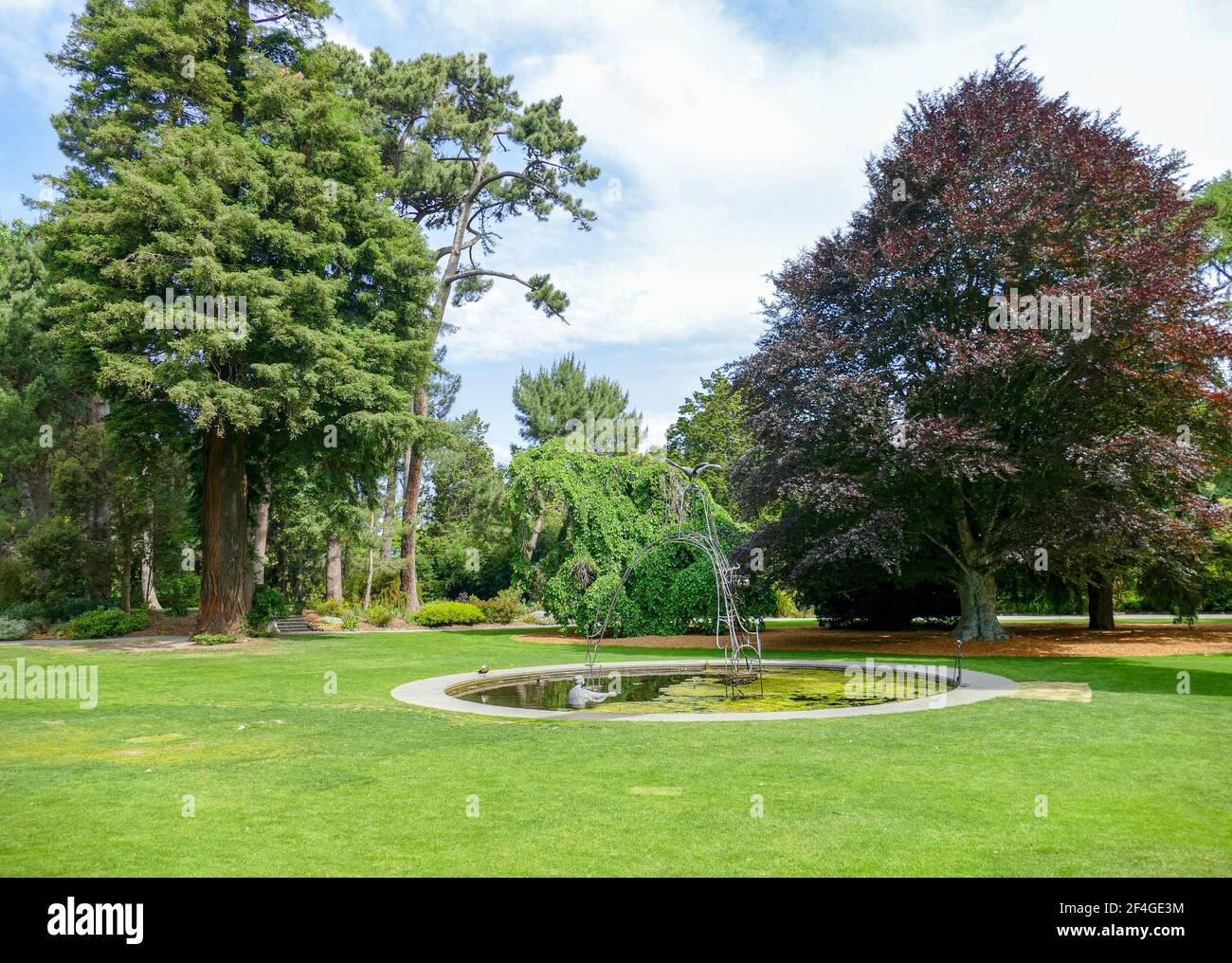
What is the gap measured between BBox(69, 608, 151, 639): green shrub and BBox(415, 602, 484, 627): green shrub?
1010 cm

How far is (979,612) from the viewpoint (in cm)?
2200

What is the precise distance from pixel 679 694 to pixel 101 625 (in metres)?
20.6

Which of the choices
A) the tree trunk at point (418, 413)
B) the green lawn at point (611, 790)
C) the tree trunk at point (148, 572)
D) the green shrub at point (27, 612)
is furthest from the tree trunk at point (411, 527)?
the green lawn at point (611, 790)

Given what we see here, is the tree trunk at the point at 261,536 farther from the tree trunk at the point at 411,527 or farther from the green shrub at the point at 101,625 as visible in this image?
the tree trunk at the point at 411,527

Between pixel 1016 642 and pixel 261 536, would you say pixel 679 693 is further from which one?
pixel 261 536

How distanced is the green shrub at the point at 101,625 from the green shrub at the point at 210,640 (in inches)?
183

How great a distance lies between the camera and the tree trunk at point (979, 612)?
2184cm

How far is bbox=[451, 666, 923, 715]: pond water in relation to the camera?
11594mm

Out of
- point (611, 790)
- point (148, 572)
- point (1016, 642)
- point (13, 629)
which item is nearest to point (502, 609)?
point (148, 572)

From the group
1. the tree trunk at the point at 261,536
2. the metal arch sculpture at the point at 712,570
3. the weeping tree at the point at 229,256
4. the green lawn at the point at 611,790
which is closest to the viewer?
the green lawn at the point at 611,790

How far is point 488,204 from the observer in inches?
1599
